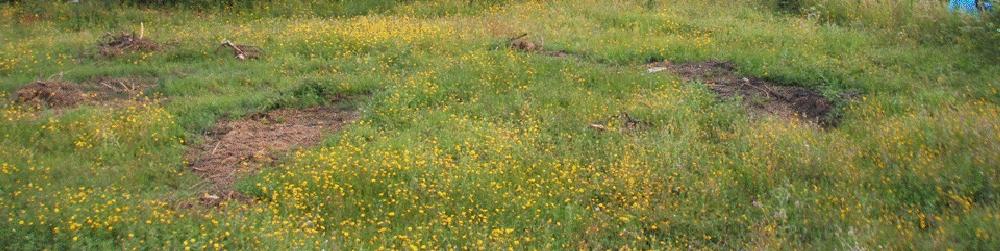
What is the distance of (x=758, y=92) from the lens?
32.8 ft

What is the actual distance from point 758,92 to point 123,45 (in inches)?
312

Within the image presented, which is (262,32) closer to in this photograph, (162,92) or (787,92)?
(162,92)

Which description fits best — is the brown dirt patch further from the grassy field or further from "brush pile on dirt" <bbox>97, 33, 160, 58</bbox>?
"brush pile on dirt" <bbox>97, 33, 160, 58</bbox>

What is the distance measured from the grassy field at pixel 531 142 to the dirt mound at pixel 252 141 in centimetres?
15

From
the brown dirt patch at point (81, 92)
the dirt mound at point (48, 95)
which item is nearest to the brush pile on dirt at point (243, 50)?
the brown dirt patch at point (81, 92)

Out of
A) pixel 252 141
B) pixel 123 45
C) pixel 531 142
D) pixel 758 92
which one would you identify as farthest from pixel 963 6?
pixel 123 45

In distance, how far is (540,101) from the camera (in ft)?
31.2

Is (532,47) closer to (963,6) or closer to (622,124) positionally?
(622,124)

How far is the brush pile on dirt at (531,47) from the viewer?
11.8m

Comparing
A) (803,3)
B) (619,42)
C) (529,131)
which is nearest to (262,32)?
(619,42)

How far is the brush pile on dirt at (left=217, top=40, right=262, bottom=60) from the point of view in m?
11.8

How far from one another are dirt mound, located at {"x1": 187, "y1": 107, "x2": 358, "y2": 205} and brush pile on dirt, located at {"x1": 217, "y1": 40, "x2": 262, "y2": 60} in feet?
8.13

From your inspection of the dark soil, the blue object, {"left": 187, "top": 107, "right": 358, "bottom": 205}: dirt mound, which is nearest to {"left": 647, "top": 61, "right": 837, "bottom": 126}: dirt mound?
the dark soil

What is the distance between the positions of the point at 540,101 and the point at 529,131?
1023mm
